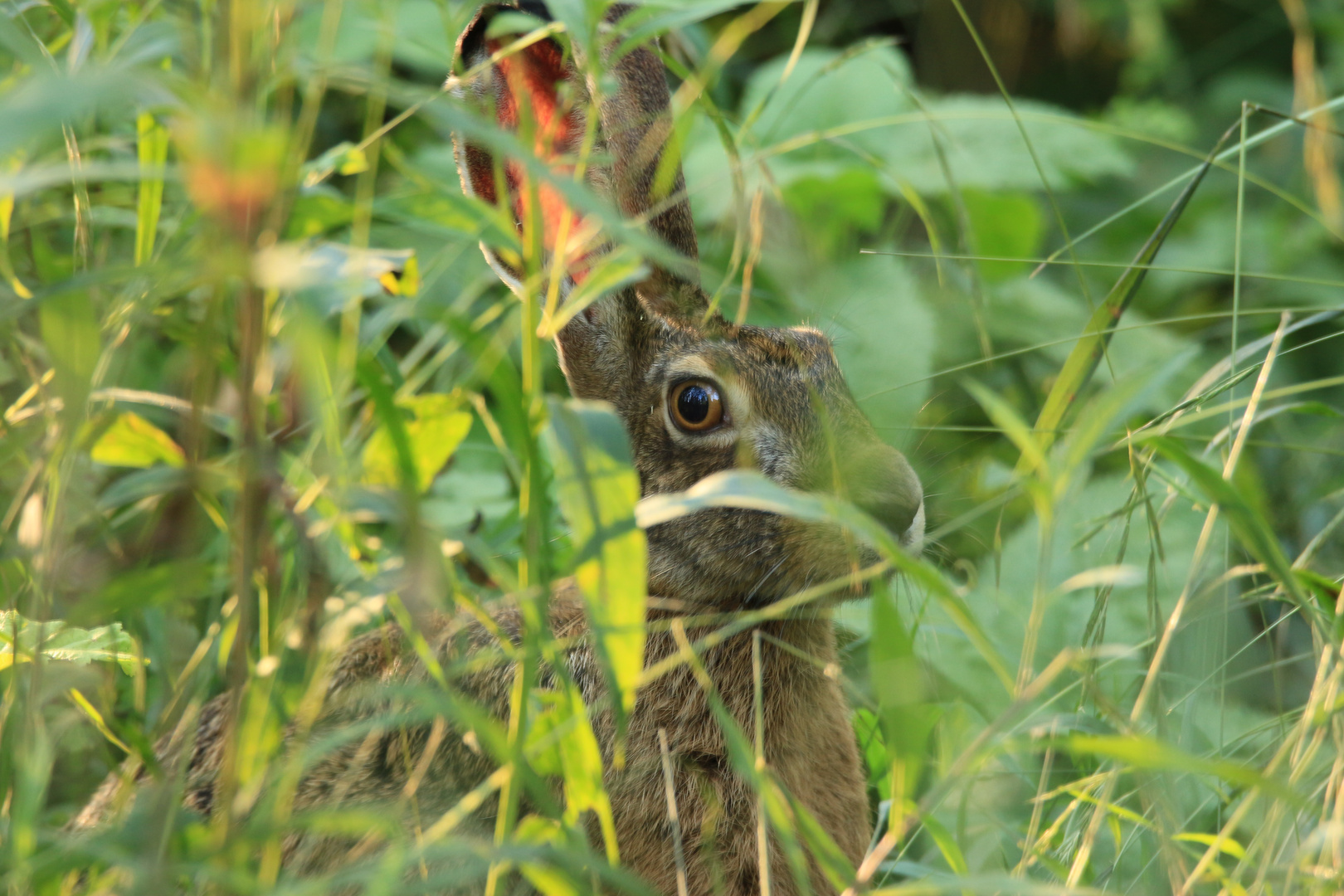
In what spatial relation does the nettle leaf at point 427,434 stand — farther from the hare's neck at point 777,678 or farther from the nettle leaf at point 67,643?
the hare's neck at point 777,678

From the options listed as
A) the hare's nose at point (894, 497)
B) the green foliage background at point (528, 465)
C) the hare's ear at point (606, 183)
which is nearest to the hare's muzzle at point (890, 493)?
the hare's nose at point (894, 497)

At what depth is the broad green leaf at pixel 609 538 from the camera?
1.52 metres

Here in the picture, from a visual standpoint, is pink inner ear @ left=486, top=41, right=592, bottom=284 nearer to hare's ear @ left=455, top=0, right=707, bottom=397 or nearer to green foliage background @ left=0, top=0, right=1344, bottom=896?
hare's ear @ left=455, top=0, right=707, bottom=397

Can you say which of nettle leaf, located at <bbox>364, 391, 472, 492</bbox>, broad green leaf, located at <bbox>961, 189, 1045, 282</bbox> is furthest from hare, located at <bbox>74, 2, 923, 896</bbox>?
broad green leaf, located at <bbox>961, 189, 1045, 282</bbox>

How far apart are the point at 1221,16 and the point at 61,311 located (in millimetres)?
6580

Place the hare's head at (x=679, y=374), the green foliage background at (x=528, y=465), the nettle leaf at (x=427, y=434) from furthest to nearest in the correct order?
the hare's head at (x=679, y=374) → the nettle leaf at (x=427, y=434) → the green foliage background at (x=528, y=465)

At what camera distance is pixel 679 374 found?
311 cm

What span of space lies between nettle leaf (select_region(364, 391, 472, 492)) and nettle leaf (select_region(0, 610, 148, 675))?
1.55 feet

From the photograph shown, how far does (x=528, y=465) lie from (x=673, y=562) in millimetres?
1459

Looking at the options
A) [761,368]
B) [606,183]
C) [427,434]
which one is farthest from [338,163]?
[761,368]

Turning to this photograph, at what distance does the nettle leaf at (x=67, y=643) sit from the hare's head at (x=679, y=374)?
1.17 meters

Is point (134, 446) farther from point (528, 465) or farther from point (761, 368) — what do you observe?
point (761, 368)

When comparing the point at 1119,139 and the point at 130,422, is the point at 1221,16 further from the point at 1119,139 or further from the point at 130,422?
the point at 130,422

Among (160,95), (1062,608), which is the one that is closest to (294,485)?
(160,95)
